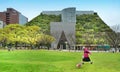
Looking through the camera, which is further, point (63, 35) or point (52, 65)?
point (63, 35)

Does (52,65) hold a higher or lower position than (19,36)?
lower

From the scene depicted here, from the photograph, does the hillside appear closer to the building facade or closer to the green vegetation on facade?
the building facade

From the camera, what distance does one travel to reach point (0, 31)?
10250 centimetres

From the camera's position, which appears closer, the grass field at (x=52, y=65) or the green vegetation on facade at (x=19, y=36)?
the grass field at (x=52, y=65)

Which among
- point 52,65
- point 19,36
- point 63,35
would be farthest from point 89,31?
point 52,65

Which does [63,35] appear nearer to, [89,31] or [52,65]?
[89,31]

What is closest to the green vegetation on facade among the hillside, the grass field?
the hillside

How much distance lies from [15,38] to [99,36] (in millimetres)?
44371

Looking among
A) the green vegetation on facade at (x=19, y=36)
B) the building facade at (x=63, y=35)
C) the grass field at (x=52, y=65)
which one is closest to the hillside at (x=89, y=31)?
the building facade at (x=63, y=35)

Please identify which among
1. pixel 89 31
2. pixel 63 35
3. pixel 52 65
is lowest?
pixel 52 65

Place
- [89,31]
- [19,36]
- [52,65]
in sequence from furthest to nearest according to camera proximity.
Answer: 1. [89,31]
2. [19,36]
3. [52,65]

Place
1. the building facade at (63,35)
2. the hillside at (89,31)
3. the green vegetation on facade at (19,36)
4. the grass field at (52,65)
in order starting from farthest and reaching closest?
the building facade at (63,35), the hillside at (89,31), the green vegetation on facade at (19,36), the grass field at (52,65)

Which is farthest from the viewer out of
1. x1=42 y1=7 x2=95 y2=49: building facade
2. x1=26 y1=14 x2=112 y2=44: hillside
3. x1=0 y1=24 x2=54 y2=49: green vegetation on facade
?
x1=42 y1=7 x2=95 y2=49: building facade

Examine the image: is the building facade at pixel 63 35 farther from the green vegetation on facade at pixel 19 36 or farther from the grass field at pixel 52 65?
the grass field at pixel 52 65
